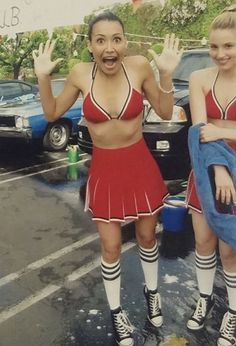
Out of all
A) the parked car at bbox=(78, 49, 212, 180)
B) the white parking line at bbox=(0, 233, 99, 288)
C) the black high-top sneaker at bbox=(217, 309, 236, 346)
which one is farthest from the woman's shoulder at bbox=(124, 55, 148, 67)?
the parked car at bbox=(78, 49, 212, 180)

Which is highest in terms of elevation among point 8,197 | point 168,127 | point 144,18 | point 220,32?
point 144,18

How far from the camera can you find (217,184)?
2580 millimetres

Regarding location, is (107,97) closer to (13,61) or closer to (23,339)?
(23,339)

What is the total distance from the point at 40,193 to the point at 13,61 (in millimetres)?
20488

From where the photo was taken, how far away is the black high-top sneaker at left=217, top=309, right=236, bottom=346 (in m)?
2.85

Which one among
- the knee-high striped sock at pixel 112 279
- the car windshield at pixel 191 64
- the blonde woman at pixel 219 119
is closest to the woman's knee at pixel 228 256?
the blonde woman at pixel 219 119

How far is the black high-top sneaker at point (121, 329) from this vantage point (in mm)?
2896

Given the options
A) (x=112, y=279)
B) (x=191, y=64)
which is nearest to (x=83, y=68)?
(x=112, y=279)

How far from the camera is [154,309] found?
3123 millimetres

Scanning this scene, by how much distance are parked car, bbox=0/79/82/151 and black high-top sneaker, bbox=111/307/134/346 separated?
5524mm

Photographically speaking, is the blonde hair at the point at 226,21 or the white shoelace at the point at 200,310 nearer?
the blonde hair at the point at 226,21

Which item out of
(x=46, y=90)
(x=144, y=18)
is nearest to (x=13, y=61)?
(x=144, y=18)

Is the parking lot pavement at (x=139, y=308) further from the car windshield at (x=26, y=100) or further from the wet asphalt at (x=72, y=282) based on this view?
the car windshield at (x=26, y=100)

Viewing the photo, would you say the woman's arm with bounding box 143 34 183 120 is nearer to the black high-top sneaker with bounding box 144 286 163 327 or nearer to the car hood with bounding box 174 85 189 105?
the black high-top sneaker with bounding box 144 286 163 327
